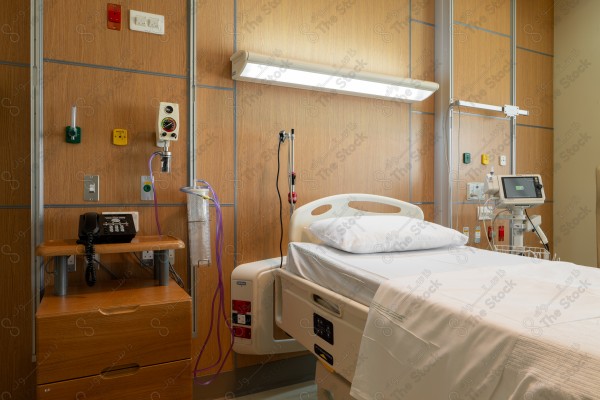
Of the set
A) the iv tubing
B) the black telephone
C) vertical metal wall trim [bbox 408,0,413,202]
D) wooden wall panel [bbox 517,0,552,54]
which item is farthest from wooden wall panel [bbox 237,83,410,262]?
wooden wall panel [bbox 517,0,552,54]

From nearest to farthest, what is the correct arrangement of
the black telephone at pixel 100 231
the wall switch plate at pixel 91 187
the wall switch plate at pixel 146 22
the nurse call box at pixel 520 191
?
the black telephone at pixel 100 231 → the wall switch plate at pixel 91 187 → the wall switch plate at pixel 146 22 → the nurse call box at pixel 520 191

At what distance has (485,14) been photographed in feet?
11.6

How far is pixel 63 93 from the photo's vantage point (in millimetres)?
2117

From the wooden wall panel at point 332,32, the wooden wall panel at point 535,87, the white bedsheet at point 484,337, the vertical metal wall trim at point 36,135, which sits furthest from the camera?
the wooden wall panel at point 535,87

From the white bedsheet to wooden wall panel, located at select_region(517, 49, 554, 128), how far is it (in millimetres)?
2628

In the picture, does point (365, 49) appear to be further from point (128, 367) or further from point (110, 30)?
point (128, 367)

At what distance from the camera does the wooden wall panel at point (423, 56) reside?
126 inches

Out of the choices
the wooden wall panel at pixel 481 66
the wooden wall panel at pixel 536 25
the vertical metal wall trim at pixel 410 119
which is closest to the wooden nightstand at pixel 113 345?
the vertical metal wall trim at pixel 410 119

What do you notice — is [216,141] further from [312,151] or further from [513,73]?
[513,73]

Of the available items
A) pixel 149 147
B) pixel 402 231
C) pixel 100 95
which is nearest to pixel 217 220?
pixel 149 147

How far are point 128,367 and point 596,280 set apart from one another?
1.94 m

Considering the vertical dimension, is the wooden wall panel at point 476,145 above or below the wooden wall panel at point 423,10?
below

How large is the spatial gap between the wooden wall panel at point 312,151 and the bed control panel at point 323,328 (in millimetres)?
817

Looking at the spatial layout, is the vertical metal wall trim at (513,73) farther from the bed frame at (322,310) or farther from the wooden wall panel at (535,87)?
the bed frame at (322,310)
